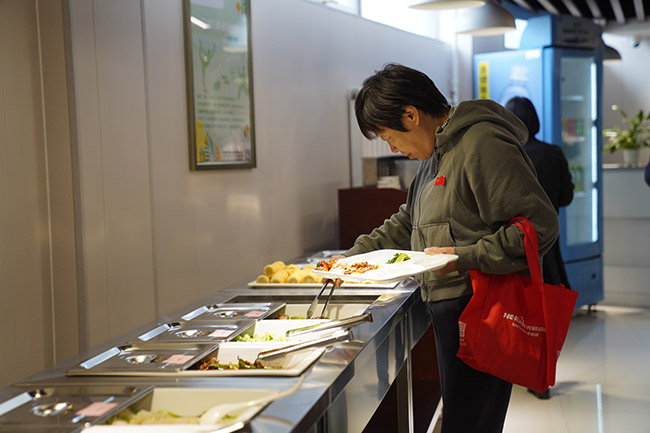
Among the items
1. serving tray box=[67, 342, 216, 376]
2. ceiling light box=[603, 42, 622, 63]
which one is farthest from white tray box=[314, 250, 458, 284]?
ceiling light box=[603, 42, 622, 63]

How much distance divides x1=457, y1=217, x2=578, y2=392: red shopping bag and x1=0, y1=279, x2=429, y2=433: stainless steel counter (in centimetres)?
27

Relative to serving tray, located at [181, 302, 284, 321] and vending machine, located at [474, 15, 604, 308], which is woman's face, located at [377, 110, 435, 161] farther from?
vending machine, located at [474, 15, 604, 308]

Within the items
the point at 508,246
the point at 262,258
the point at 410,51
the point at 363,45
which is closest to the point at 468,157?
the point at 508,246

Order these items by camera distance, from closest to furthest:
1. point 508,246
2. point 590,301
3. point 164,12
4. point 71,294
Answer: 1. point 508,246
2. point 71,294
3. point 164,12
4. point 590,301

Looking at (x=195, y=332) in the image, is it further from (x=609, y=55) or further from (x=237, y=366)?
(x=609, y=55)

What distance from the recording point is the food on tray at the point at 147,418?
1344 millimetres

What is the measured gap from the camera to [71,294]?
2.99 metres

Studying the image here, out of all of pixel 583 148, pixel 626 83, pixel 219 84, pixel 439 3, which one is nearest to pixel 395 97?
pixel 219 84

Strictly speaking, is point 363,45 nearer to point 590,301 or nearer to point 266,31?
point 266,31

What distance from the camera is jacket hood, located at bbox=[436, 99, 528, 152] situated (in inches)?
79.5

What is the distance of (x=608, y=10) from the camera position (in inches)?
288

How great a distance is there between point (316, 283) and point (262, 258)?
1.73m

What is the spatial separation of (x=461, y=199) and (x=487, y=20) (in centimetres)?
373

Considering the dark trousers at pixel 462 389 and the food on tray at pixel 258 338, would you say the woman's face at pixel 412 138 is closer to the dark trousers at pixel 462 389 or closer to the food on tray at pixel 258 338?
the dark trousers at pixel 462 389
